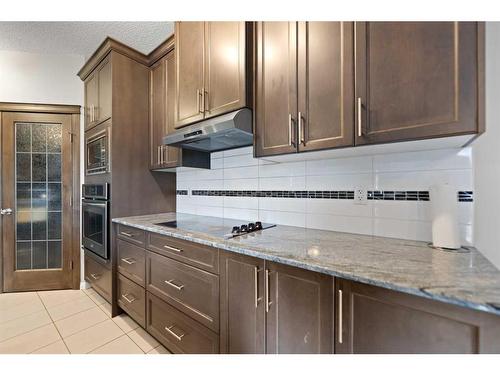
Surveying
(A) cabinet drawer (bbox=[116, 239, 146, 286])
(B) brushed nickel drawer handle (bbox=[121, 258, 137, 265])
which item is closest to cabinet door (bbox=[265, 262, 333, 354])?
(A) cabinet drawer (bbox=[116, 239, 146, 286])

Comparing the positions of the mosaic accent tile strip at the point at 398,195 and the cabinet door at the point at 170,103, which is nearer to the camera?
the mosaic accent tile strip at the point at 398,195

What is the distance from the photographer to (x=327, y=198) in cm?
157

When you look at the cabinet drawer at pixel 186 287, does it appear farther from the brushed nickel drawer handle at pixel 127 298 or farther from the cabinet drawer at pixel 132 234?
the brushed nickel drawer handle at pixel 127 298

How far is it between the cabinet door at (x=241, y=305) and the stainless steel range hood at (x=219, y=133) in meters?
0.77

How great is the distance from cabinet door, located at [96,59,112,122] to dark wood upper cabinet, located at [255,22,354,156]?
5.23 ft

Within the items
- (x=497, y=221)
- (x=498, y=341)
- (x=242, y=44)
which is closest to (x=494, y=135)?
(x=497, y=221)

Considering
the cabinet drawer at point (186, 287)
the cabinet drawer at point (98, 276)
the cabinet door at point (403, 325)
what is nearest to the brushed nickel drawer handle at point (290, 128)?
the cabinet door at point (403, 325)

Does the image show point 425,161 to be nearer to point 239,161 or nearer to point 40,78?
point 239,161

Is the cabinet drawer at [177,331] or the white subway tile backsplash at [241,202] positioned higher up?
the white subway tile backsplash at [241,202]

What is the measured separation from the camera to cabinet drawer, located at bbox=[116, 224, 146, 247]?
72.7 inches

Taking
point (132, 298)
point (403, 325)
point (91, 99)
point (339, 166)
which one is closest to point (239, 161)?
point (339, 166)

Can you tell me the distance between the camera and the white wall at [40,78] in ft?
8.65

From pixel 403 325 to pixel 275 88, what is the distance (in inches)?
49.4
